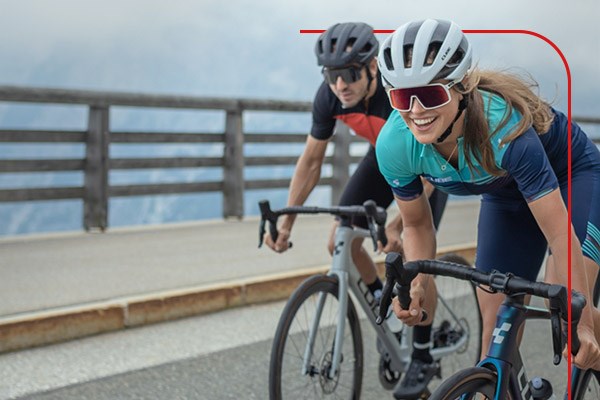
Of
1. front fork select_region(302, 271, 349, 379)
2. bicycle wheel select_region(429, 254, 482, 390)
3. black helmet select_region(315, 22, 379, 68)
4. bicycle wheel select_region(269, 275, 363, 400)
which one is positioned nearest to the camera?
bicycle wheel select_region(269, 275, 363, 400)

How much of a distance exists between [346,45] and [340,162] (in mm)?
11107

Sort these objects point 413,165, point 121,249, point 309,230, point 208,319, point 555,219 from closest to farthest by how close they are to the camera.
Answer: point 555,219
point 413,165
point 208,319
point 121,249
point 309,230

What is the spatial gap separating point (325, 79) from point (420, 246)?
1.32 metres

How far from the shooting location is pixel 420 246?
3787mm

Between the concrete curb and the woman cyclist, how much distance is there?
361cm

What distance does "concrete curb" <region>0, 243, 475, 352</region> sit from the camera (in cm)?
654

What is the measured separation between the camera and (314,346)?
4.59 metres

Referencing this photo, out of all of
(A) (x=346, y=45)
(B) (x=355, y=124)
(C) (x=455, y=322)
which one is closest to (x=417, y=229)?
(A) (x=346, y=45)

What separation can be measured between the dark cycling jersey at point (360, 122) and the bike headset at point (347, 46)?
6.0 inches

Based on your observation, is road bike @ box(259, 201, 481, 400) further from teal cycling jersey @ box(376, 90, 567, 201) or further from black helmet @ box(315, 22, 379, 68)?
teal cycling jersey @ box(376, 90, 567, 201)

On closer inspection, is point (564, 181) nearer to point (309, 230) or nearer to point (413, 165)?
point (413, 165)

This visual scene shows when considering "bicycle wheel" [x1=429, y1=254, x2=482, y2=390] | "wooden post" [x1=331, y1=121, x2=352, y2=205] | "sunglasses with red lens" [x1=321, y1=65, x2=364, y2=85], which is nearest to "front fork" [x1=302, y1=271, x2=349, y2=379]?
"bicycle wheel" [x1=429, y1=254, x2=482, y2=390]

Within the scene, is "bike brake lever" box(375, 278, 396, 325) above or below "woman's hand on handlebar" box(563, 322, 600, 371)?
above

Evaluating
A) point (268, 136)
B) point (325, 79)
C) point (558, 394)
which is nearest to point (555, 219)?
point (325, 79)
